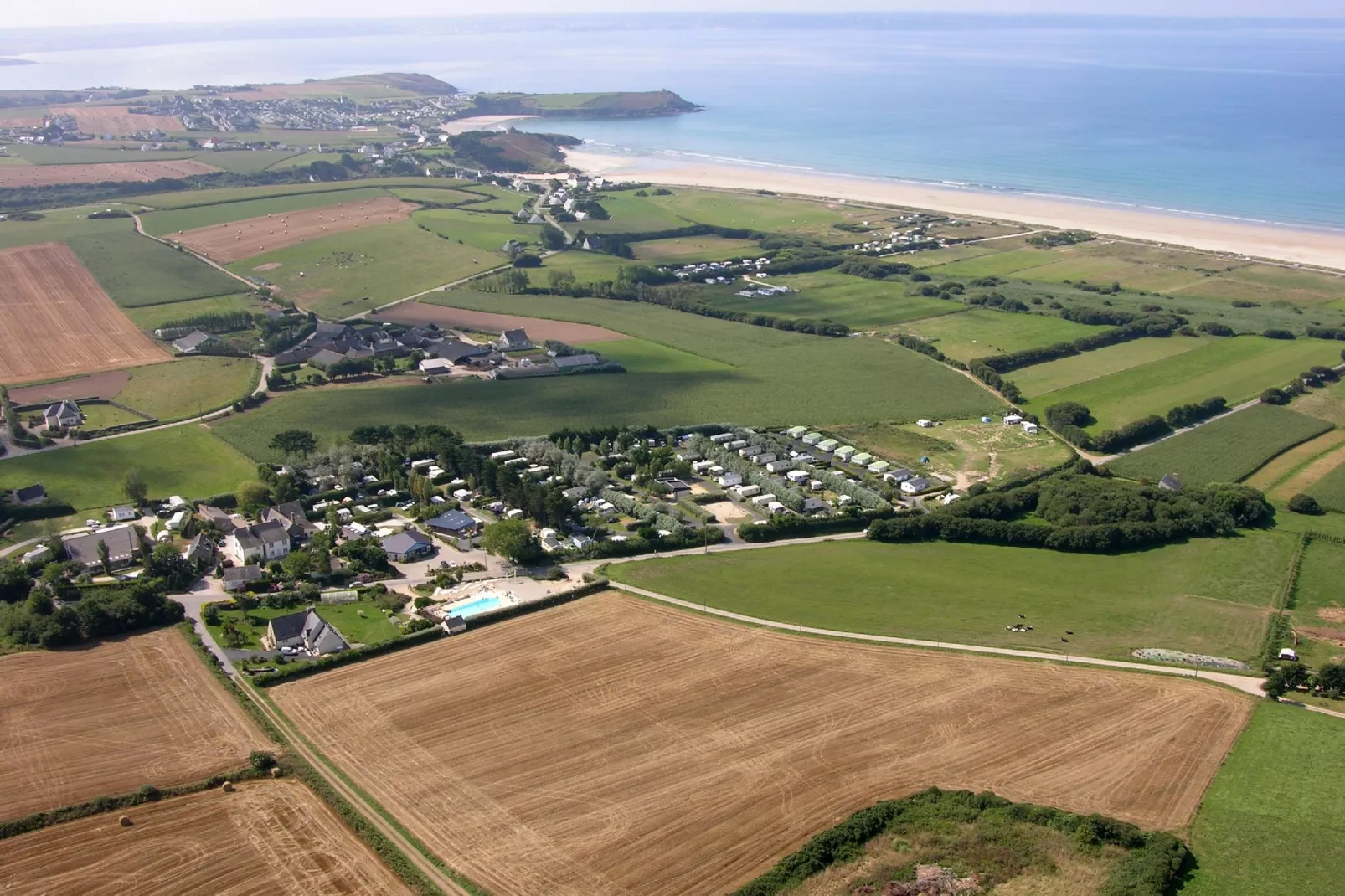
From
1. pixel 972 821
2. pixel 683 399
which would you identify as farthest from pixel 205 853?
pixel 683 399

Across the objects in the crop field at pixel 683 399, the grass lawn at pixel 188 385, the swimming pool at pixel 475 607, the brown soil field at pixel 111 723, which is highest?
the crop field at pixel 683 399

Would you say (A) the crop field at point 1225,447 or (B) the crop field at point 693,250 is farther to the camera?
(B) the crop field at point 693,250

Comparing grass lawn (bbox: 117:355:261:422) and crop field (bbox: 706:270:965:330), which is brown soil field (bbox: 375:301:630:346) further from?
grass lawn (bbox: 117:355:261:422)

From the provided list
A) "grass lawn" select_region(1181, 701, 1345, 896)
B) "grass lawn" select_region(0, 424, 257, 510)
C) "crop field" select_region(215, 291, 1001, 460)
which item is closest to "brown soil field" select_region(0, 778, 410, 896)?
"grass lawn" select_region(1181, 701, 1345, 896)

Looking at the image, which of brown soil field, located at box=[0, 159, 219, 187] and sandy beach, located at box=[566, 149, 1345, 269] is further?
brown soil field, located at box=[0, 159, 219, 187]

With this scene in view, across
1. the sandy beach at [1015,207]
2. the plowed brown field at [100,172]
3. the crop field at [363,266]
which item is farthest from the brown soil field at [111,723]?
the plowed brown field at [100,172]

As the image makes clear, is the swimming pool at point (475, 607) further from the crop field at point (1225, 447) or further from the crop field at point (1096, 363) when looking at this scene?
the crop field at point (1096, 363)

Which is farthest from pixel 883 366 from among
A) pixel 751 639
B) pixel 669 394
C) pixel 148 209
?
pixel 148 209
